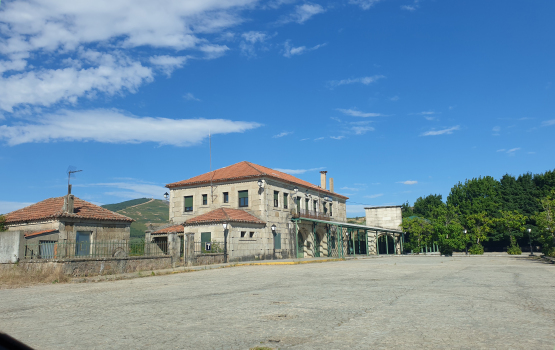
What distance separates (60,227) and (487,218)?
4420cm

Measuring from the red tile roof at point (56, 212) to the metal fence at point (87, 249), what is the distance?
1931 millimetres

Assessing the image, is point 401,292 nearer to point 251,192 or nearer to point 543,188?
point 251,192

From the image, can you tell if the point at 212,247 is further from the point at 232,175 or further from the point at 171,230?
the point at 232,175

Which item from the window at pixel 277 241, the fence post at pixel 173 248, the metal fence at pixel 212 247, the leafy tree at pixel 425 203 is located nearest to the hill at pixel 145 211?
the leafy tree at pixel 425 203

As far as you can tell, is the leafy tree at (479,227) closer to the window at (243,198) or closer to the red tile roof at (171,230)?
the window at (243,198)

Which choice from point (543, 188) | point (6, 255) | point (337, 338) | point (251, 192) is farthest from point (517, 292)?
point (543, 188)

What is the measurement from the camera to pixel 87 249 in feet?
68.1

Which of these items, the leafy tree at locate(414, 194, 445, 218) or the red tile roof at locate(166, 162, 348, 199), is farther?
the leafy tree at locate(414, 194, 445, 218)

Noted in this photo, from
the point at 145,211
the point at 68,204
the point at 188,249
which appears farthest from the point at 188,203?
the point at 145,211

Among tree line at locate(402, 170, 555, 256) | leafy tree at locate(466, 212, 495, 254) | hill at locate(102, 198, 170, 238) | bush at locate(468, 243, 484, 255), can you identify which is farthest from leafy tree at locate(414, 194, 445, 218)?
hill at locate(102, 198, 170, 238)

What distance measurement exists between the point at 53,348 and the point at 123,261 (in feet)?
48.5

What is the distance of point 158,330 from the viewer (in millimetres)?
6285

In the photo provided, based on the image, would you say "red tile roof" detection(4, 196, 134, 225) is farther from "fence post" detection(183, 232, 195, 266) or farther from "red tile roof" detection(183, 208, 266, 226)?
"red tile roof" detection(183, 208, 266, 226)

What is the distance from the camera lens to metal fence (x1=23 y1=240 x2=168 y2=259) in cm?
1794
